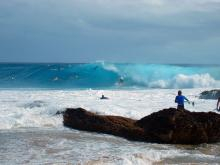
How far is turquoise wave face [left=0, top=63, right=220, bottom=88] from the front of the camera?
51.5 metres

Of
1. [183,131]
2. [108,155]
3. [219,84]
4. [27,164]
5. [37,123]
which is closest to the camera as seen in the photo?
[27,164]

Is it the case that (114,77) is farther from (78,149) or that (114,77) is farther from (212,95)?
(78,149)

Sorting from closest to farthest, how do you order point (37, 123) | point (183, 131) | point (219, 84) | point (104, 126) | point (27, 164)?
point (27, 164), point (183, 131), point (104, 126), point (37, 123), point (219, 84)

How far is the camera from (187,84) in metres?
51.2

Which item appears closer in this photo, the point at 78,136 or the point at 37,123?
the point at 78,136

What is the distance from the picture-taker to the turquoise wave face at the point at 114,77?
51.5m

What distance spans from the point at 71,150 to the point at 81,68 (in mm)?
49405

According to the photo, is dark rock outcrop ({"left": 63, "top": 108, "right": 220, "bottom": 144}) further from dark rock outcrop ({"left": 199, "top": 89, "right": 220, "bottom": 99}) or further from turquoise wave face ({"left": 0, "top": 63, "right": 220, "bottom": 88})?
turquoise wave face ({"left": 0, "top": 63, "right": 220, "bottom": 88})

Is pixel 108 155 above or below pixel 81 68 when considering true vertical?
below

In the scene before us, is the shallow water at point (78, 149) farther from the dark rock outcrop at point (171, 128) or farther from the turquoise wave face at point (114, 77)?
the turquoise wave face at point (114, 77)

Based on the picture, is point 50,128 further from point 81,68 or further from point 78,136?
point 81,68

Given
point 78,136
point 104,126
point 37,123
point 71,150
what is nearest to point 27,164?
point 71,150

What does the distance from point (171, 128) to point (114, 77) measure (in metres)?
43.4

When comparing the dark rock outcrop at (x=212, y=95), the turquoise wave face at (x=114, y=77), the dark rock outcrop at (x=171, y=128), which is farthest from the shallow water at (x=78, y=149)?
the turquoise wave face at (x=114, y=77)
